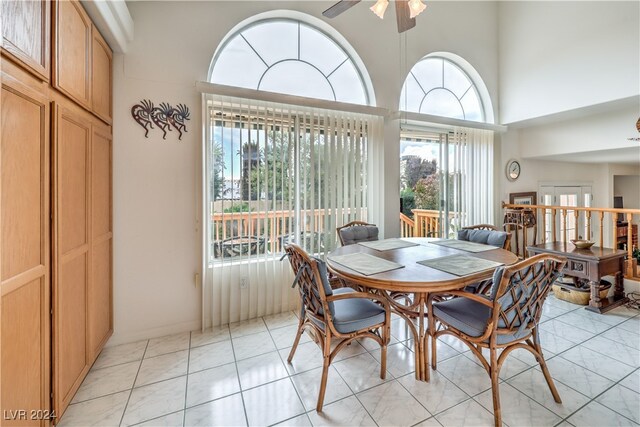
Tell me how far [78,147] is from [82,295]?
0.95 m

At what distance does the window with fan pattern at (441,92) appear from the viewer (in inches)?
151

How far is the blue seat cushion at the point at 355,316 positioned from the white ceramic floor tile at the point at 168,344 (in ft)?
4.39

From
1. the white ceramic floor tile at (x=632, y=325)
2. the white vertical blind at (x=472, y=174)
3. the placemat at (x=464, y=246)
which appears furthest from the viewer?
the white vertical blind at (x=472, y=174)

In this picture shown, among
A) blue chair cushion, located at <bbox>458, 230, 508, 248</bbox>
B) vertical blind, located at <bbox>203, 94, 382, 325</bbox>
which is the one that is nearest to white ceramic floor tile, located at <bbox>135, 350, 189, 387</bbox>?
vertical blind, located at <bbox>203, 94, 382, 325</bbox>

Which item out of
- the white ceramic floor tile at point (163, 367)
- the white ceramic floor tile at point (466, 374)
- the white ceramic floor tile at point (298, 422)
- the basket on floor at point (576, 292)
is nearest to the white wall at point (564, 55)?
the basket on floor at point (576, 292)

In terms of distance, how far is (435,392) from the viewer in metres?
1.76

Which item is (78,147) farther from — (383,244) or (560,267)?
(560,267)

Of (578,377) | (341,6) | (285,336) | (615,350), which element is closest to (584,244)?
(615,350)

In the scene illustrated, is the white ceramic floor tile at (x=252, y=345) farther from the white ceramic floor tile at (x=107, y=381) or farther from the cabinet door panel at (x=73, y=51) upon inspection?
the cabinet door panel at (x=73, y=51)

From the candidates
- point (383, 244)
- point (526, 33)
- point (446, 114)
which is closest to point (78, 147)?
point (383, 244)

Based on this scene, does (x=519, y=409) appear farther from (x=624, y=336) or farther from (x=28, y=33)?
(x=28, y=33)

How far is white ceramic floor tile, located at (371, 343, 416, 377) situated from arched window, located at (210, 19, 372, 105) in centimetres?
270

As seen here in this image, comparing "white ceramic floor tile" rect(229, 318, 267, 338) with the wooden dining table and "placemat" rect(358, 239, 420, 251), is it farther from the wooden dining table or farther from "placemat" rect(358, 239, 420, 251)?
"placemat" rect(358, 239, 420, 251)

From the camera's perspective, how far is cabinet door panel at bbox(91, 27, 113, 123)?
1.94 meters
